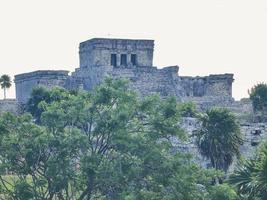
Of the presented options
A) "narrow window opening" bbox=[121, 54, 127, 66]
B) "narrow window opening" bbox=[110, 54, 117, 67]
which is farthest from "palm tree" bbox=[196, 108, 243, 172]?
"narrow window opening" bbox=[121, 54, 127, 66]

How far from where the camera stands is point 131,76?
2441 inches

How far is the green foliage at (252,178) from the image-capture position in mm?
29484

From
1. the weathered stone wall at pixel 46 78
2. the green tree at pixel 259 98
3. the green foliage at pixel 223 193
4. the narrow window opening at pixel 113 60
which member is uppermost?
the narrow window opening at pixel 113 60

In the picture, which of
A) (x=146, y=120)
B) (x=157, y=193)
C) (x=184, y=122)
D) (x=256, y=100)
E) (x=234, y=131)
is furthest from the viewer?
(x=256, y=100)

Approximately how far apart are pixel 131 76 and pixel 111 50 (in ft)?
7.16

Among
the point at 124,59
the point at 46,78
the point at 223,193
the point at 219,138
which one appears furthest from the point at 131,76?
the point at 223,193

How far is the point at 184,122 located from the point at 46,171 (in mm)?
15183

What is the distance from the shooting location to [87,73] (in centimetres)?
6294

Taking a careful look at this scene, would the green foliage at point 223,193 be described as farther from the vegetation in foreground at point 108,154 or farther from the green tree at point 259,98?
the green tree at point 259,98

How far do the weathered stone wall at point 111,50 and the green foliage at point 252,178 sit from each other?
1091 inches

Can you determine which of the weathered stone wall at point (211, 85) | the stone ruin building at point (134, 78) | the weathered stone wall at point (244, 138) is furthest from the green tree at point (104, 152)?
the weathered stone wall at point (211, 85)

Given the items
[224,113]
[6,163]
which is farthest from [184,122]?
[6,163]

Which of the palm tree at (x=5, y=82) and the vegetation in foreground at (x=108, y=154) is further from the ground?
the palm tree at (x=5, y=82)

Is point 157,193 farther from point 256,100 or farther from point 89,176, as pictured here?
point 256,100
